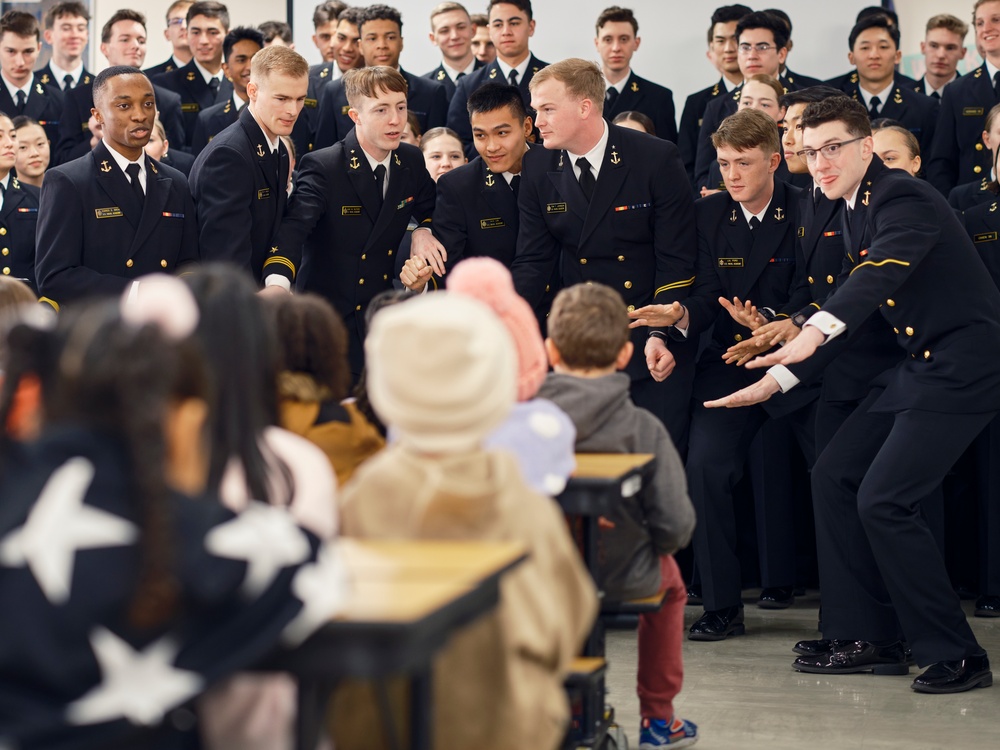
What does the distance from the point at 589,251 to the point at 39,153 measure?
9.50 feet

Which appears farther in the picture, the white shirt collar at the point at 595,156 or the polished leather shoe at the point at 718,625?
the white shirt collar at the point at 595,156

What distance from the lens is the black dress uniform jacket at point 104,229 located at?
15.4 ft

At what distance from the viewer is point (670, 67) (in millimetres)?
8297

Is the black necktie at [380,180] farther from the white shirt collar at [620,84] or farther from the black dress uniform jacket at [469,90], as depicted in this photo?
the white shirt collar at [620,84]

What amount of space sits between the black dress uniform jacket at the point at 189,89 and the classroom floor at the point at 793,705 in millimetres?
4130

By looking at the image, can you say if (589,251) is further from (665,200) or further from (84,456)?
(84,456)

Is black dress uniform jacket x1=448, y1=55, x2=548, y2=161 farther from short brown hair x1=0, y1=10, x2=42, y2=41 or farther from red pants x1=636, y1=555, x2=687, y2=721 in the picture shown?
red pants x1=636, y1=555, x2=687, y2=721

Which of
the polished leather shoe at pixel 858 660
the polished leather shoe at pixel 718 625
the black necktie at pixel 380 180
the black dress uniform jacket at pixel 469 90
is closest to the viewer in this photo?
the polished leather shoe at pixel 858 660

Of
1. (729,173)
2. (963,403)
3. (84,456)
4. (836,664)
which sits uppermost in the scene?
(729,173)

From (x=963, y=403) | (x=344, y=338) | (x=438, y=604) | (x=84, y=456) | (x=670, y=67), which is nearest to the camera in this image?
(x=84, y=456)

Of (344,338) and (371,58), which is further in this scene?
(371,58)

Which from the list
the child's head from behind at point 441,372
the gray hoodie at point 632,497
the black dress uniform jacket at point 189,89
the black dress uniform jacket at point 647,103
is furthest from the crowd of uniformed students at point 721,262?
the child's head from behind at point 441,372

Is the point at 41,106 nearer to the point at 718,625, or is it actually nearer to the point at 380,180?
the point at 380,180

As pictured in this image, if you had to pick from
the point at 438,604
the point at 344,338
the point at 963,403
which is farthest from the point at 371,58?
the point at 438,604
